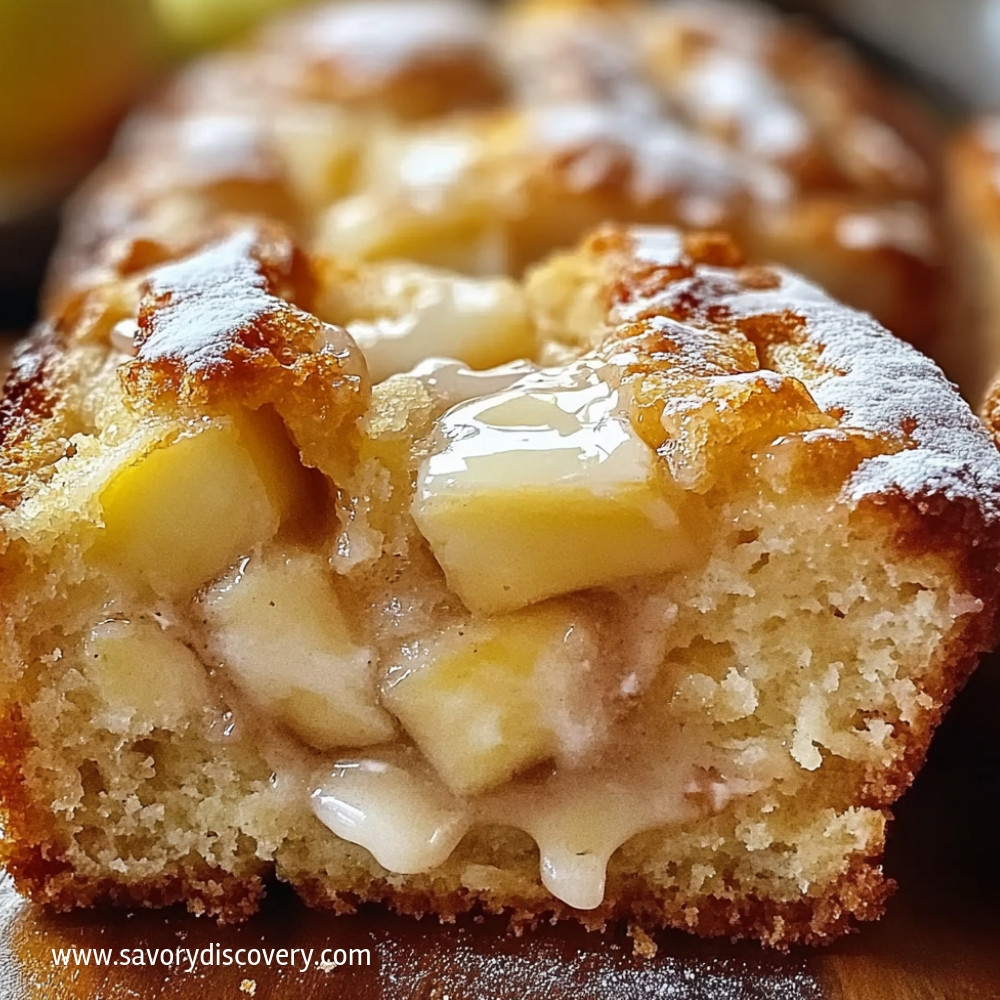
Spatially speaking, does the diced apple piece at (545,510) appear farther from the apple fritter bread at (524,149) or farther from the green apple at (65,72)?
the green apple at (65,72)

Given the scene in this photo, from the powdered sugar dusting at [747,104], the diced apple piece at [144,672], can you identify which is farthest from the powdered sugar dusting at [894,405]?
the powdered sugar dusting at [747,104]

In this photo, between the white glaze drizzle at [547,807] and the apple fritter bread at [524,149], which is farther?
the apple fritter bread at [524,149]

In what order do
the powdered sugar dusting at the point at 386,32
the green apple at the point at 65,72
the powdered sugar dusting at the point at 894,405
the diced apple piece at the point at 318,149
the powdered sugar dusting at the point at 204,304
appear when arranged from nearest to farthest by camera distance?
the powdered sugar dusting at the point at 894,405, the powdered sugar dusting at the point at 204,304, the diced apple piece at the point at 318,149, the powdered sugar dusting at the point at 386,32, the green apple at the point at 65,72

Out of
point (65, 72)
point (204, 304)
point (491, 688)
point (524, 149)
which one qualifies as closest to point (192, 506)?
point (204, 304)

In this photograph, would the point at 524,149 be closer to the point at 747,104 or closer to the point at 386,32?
the point at 747,104

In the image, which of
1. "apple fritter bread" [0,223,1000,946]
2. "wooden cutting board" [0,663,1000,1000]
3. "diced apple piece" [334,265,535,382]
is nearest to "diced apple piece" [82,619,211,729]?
"apple fritter bread" [0,223,1000,946]

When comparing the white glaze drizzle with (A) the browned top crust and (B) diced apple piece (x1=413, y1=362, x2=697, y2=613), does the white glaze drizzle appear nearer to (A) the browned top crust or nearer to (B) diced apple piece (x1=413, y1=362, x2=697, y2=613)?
(B) diced apple piece (x1=413, y1=362, x2=697, y2=613)
